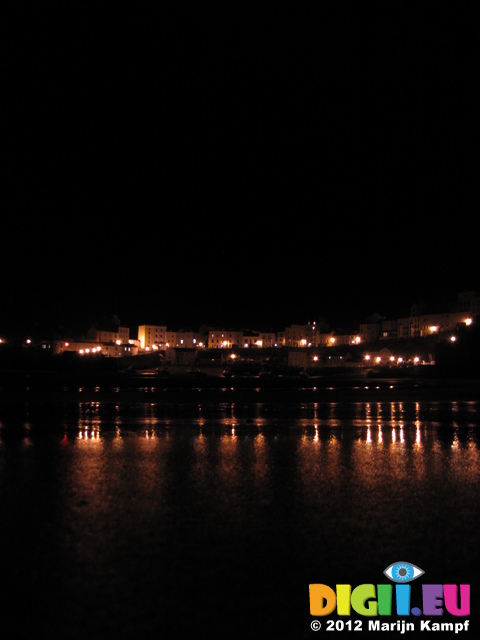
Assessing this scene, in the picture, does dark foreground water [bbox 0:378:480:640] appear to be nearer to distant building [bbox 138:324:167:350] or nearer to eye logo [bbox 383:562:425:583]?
eye logo [bbox 383:562:425:583]

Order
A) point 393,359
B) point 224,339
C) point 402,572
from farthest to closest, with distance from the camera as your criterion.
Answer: point 224,339
point 393,359
point 402,572

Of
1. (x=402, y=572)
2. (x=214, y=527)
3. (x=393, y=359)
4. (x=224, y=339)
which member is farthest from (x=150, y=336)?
(x=402, y=572)

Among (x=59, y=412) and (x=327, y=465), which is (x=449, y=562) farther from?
(x=59, y=412)

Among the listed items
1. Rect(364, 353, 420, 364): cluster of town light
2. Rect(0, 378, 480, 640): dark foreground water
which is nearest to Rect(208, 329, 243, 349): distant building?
Rect(364, 353, 420, 364): cluster of town light

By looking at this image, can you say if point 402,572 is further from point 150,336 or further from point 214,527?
point 150,336

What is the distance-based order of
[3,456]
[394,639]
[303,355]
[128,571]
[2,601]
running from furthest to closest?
[303,355]
[3,456]
[128,571]
[2,601]
[394,639]

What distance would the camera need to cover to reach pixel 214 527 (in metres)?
6.62

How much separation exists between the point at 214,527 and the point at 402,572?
2.28 m

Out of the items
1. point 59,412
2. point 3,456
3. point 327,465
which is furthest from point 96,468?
point 59,412

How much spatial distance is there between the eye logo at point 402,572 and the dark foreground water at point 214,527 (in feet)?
0.30

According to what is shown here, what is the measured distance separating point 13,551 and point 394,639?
3903mm

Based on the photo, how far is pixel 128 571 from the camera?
5270 mm

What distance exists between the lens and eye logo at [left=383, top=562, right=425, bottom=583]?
5.23 meters

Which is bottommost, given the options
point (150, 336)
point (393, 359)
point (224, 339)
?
point (393, 359)
